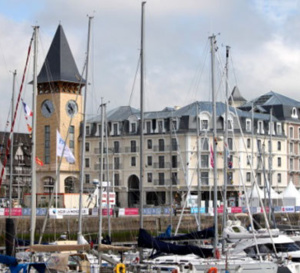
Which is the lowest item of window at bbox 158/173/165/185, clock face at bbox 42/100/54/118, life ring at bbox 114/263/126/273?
life ring at bbox 114/263/126/273

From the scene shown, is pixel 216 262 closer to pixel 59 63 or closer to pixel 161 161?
pixel 59 63

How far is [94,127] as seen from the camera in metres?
101

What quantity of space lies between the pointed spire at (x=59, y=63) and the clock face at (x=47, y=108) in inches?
101

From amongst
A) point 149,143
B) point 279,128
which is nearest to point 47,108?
point 149,143

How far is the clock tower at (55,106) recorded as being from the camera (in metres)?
91.8

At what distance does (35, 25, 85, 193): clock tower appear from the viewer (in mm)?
91812

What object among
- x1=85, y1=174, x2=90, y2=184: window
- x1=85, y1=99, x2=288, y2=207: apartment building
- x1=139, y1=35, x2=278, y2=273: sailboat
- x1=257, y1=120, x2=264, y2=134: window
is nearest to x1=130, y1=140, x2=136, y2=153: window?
x1=85, y1=99, x2=288, y2=207: apartment building

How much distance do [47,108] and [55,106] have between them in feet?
6.31

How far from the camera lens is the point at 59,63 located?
92125mm

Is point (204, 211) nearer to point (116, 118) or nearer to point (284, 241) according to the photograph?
point (116, 118)

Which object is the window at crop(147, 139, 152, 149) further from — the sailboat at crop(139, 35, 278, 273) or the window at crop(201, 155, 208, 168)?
the sailboat at crop(139, 35, 278, 273)

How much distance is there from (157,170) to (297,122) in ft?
70.4

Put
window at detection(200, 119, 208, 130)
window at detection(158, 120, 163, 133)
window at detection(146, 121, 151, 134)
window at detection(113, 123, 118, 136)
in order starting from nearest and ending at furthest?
window at detection(200, 119, 208, 130)
window at detection(158, 120, 163, 133)
window at detection(146, 121, 151, 134)
window at detection(113, 123, 118, 136)

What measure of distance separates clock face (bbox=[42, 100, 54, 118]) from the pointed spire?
2565 millimetres
